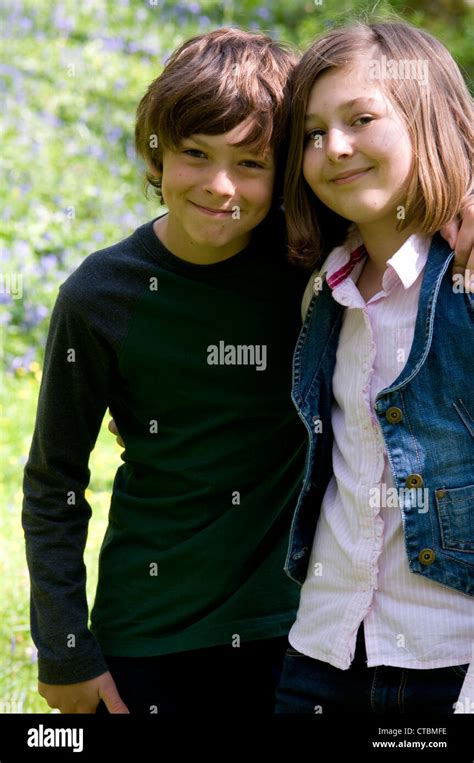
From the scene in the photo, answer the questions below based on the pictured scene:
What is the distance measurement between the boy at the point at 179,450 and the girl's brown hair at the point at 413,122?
12 centimetres

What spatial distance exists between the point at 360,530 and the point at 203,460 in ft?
1.64

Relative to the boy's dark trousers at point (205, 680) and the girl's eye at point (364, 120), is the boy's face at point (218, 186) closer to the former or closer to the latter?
the girl's eye at point (364, 120)

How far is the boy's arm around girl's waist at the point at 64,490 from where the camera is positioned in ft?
8.39

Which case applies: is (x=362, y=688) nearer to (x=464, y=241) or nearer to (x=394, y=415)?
(x=394, y=415)

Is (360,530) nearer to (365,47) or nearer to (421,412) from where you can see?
(421,412)

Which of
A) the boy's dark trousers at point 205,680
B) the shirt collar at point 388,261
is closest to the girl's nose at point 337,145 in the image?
the shirt collar at point 388,261

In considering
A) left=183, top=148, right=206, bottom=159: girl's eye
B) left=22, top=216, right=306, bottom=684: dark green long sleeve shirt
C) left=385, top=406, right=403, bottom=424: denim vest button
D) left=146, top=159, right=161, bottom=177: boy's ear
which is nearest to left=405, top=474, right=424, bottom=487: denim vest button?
left=385, top=406, right=403, bottom=424: denim vest button

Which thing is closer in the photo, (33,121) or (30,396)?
(30,396)

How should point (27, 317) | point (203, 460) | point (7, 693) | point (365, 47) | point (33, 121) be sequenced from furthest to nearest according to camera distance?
point (33, 121) < point (27, 317) < point (7, 693) < point (203, 460) < point (365, 47)

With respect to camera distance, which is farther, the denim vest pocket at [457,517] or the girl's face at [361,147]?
the girl's face at [361,147]

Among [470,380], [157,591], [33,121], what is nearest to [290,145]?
[470,380]

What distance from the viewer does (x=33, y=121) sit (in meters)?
6.52

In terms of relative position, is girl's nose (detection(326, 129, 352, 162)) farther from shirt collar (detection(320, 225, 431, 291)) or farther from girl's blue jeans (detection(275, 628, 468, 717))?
girl's blue jeans (detection(275, 628, 468, 717))

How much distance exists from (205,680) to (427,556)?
2.56 ft
